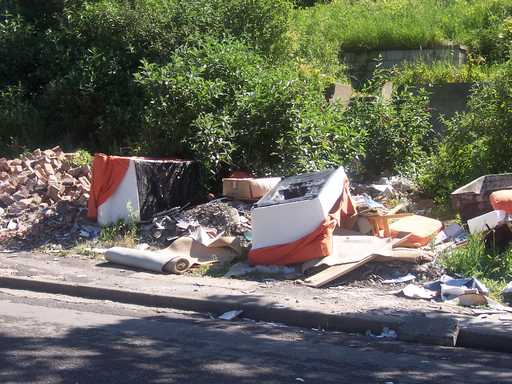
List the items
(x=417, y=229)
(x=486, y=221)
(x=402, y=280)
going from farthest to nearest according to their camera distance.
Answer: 1. (x=417, y=229)
2. (x=486, y=221)
3. (x=402, y=280)

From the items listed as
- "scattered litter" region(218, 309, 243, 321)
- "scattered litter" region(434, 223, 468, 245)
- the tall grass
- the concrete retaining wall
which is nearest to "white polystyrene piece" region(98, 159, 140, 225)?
"scattered litter" region(218, 309, 243, 321)

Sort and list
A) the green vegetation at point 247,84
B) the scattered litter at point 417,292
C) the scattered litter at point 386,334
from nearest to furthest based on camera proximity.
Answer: the scattered litter at point 386,334 → the scattered litter at point 417,292 → the green vegetation at point 247,84

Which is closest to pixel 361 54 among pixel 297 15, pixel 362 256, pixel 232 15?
pixel 297 15

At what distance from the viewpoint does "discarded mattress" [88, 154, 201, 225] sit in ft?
36.5

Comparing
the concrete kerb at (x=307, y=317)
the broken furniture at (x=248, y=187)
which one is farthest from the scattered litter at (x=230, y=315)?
the broken furniture at (x=248, y=187)

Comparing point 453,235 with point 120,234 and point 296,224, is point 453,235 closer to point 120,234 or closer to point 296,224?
point 296,224

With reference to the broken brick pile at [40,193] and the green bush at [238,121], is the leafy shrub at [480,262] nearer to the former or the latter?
the green bush at [238,121]

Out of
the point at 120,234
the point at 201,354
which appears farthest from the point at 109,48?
the point at 201,354

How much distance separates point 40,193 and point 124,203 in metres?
1.83

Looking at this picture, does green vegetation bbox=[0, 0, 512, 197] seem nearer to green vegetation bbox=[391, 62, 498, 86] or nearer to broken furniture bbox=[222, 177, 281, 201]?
green vegetation bbox=[391, 62, 498, 86]

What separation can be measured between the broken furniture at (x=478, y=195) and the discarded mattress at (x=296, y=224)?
5.71 feet

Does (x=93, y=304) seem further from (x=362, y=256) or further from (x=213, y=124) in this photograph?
(x=213, y=124)

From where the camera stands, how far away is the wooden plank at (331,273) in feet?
29.7

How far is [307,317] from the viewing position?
26.3 feet
